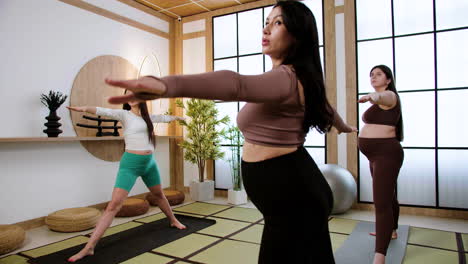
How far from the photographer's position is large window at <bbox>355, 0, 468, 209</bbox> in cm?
390

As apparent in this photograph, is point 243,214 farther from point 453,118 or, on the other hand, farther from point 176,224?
point 453,118

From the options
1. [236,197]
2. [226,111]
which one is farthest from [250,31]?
[236,197]

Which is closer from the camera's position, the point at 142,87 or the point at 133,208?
the point at 142,87

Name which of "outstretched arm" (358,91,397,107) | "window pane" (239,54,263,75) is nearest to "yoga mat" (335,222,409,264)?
"outstretched arm" (358,91,397,107)

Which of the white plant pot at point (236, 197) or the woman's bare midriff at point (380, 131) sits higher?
the woman's bare midriff at point (380, 131)

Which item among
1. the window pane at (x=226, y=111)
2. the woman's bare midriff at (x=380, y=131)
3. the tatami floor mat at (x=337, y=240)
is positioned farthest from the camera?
the window pane at (x=226, y=111)

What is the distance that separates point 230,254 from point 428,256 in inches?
63.7

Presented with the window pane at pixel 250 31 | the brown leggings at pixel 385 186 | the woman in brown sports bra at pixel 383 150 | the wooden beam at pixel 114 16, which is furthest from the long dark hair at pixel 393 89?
the wooden beam at pixel 114 16

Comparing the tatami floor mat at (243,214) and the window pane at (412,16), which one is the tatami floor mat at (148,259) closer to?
the tatami floor mat at (243,214)

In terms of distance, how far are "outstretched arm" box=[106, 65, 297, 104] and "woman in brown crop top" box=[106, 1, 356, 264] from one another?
6cm

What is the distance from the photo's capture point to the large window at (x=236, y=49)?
5191 millimetres

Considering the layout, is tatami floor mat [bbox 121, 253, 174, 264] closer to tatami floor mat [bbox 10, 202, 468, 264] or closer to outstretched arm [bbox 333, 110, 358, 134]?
tatami floor mat [bbox 10, 202, 468, 264]

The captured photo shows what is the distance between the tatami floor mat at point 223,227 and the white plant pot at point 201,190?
1.16 m

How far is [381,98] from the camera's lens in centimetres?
217
